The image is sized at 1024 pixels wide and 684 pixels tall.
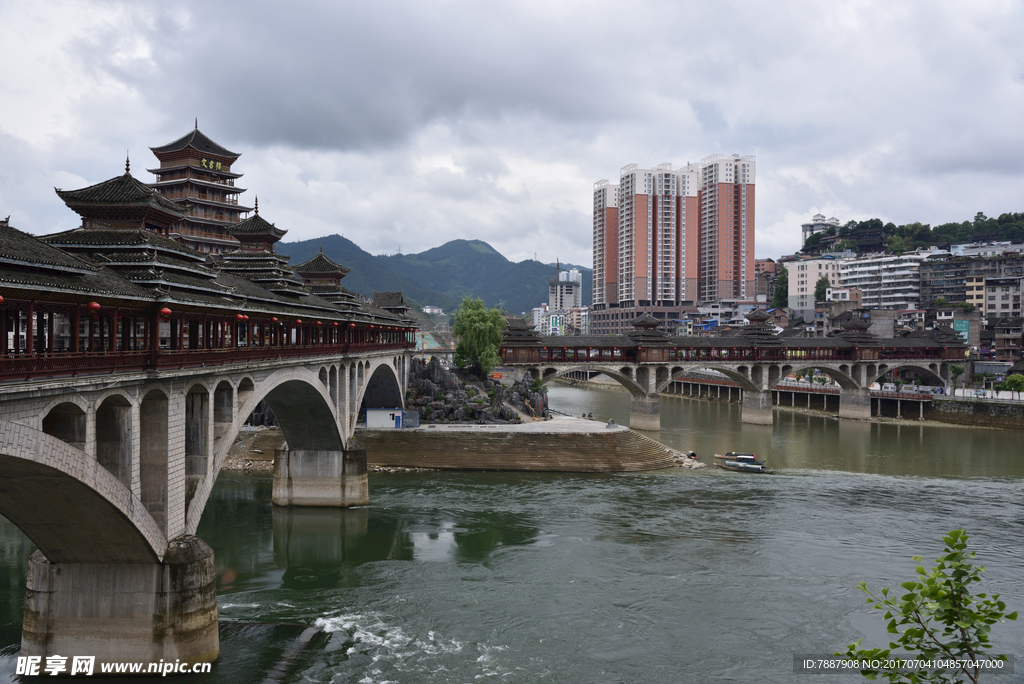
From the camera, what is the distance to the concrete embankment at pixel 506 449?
49.3 metres

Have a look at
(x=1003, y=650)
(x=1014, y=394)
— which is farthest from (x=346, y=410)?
(x=1014, y=394)

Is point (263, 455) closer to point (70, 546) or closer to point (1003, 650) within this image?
point (70, 546)

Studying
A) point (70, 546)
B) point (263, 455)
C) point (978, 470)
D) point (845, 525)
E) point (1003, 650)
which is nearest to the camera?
point (70, 546)

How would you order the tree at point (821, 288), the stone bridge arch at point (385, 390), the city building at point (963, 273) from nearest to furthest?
the stone bridge arch at point (385, 390), the city building at point (963, 273), the tree at point (821, 288)

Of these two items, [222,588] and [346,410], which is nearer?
[222,588]

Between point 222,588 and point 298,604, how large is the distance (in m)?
3.72

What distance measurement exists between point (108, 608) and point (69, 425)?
6.51 meters

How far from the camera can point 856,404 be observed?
8319 centimetres

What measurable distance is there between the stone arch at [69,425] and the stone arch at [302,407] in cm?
881

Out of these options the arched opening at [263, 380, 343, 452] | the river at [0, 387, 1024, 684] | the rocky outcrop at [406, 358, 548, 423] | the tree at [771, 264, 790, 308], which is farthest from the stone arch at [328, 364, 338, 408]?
the tree at [771, 264, 790, 308]

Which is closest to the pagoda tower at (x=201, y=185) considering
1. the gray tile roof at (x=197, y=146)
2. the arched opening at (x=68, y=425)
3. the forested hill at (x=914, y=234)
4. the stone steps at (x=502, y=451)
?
the gray tile roof at (x=197, y=146)

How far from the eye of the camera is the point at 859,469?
174 feet

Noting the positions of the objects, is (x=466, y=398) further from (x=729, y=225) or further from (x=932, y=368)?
(x=729, y=225)

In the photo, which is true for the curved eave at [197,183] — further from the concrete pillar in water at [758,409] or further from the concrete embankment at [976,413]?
the concrete embankment at [976,413]
